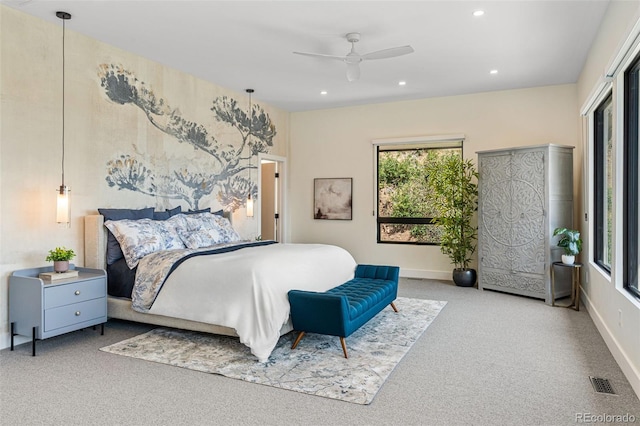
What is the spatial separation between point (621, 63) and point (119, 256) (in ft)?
15.7

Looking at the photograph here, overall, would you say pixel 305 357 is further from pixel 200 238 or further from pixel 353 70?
pixel 353 70

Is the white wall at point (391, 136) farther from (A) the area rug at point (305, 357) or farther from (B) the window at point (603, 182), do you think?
(A) the area rug at point (305, 357)

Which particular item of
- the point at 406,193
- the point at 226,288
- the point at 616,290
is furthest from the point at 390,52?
the point at 406,193

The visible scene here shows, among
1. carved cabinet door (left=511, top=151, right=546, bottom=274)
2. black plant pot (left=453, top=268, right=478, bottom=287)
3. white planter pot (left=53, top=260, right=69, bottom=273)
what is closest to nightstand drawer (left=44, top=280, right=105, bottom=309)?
white planter pot (left=53, top=260, right=69, bottom=273)

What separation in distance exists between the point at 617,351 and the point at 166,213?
15.5 ft

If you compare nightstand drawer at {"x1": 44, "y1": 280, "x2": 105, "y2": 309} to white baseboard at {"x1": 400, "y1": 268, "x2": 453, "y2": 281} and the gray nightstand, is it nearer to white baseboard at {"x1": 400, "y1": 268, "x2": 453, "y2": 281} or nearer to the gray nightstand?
the gray nightstand

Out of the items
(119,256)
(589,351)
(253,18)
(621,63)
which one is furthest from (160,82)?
(589,351)

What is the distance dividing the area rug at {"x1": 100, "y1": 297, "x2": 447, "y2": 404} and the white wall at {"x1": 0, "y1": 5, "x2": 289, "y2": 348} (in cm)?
127

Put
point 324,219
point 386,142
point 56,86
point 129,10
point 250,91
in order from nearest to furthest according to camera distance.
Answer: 1. point 129,10
2. point 56,86
3. point 250,91
4. point 386,142
5. point 324,219

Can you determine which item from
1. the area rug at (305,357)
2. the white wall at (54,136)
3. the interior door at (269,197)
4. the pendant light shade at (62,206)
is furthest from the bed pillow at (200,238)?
the interior door at (269,197)

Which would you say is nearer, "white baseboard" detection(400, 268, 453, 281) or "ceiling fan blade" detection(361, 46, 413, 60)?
"ceiling fan blade" detection(361, 46, 413, 60)

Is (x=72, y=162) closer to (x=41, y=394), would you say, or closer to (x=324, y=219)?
(x=41, y=394)

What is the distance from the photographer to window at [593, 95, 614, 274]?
436 centimetres

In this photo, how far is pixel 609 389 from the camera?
2.85 meters
